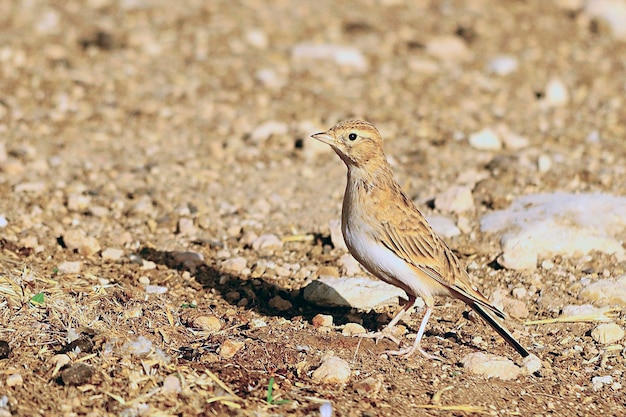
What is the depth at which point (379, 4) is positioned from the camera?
1330 centimetres

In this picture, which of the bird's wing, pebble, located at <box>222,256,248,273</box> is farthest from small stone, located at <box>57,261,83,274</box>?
the bird's wing

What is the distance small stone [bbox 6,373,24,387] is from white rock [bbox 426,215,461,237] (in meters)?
A: 3.83

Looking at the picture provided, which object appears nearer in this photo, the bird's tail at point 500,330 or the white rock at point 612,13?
the bird's tail at point 500,330

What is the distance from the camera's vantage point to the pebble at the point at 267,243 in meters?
7.57

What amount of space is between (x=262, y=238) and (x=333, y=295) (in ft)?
4.19

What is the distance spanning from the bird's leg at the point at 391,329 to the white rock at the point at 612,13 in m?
7.90

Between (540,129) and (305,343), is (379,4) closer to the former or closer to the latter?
(540,129)

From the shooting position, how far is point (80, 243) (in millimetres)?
7273

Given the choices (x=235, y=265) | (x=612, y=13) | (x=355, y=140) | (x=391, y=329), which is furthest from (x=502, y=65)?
(x=391, y=329)

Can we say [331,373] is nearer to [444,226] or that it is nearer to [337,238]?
[337,238]

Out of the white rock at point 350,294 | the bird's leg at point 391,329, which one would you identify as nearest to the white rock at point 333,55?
the white rock at point 350,294

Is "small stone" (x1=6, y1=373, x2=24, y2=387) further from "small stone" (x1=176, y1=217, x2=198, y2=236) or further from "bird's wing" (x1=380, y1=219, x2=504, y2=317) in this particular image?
"small stone" (x1=176, y1=217, x2=198, y2=236)

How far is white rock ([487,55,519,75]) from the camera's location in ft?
38.4

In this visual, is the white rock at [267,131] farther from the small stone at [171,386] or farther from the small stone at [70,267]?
the small stone at [171,386]
